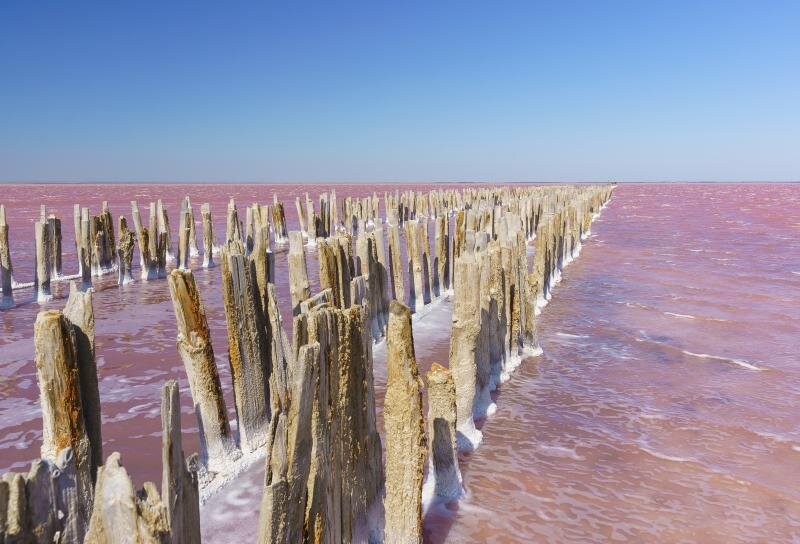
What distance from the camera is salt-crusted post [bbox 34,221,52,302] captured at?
7.86 meters

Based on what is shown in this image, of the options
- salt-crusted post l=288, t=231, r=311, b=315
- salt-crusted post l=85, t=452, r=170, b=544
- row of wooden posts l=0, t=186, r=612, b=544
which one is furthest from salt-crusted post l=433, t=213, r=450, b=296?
salt-crusted post l=85, t=452, r=170, b=544

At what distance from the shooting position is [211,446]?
339 centimetres

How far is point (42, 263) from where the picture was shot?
7906mm

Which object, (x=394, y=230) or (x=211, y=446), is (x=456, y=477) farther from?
(x=394, y=230)

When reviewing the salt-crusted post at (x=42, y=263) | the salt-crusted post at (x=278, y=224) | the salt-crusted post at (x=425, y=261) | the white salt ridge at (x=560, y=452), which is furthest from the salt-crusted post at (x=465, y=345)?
the salt-crusted post at (x=278, y=224)

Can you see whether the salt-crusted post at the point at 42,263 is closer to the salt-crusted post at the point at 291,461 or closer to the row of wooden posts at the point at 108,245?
the row of wooden posts at the point at 108,245

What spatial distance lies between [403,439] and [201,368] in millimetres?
1280

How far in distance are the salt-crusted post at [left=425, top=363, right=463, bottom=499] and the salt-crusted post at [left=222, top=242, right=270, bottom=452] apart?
3.57 feet

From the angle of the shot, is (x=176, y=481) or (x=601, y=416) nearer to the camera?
(x=176, y=481)

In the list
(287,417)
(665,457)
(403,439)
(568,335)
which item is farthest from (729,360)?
(287,417)

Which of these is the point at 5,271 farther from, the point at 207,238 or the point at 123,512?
the point at 123,512

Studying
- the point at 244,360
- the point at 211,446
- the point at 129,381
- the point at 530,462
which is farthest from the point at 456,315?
the point at 129,381

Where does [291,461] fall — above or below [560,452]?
above

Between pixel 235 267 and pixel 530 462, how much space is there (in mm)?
2192
